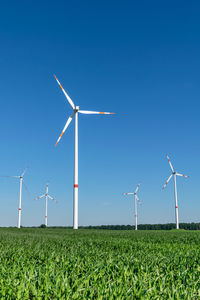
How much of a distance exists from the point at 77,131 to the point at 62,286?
34230 mm

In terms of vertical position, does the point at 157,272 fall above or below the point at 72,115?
below

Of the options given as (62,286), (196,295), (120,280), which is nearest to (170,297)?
(196,295)

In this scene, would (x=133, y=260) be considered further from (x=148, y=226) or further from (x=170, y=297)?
(x=148, y=226)

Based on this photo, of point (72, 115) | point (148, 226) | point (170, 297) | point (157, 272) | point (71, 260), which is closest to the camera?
point (170, 297)

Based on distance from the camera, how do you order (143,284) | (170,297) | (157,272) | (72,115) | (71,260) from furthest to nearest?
(72,115)
(71,260)
(157,272)
(143,284)
(170,297)

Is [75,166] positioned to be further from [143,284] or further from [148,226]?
[148,226]

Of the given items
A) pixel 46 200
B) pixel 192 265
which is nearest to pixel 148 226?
pixel 46 200

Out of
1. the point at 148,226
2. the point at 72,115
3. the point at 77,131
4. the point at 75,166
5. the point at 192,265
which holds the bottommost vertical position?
the point at 148,226

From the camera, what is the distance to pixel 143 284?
13.0 ft

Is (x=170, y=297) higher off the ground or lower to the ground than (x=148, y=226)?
higher

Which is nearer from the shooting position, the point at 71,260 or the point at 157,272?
the point at 157,272

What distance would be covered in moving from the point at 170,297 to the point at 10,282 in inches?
83.1

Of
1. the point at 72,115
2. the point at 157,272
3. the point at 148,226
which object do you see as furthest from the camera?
the point at 148,226

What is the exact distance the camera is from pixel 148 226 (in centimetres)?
13975
